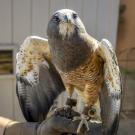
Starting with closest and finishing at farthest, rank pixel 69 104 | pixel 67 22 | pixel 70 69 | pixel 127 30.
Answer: pixel 67 22 → pixel 70 69 → pixel 69 104 → pixel 127 30

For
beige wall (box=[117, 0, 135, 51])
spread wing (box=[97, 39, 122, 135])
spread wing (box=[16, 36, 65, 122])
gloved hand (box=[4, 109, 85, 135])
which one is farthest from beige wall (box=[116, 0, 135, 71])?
spread wing (box=[97, 39, 122, 135])

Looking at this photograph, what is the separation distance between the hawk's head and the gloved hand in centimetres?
34

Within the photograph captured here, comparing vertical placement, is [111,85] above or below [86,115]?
above

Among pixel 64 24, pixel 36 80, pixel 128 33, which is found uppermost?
pixel 64 24

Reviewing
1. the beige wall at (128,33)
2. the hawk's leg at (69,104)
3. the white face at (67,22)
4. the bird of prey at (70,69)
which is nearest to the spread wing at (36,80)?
the bird of prey at (70,69)

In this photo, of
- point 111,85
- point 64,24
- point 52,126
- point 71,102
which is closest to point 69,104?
point 71,102

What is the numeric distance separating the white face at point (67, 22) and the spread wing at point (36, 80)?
0.21 metres

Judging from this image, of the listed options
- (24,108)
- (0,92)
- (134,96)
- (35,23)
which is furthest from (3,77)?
(134,96)

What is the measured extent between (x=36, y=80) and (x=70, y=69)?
0.21 metres

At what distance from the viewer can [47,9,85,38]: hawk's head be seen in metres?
1.24

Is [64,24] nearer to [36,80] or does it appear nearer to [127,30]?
[36,80]

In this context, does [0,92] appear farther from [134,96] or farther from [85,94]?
[134,96]

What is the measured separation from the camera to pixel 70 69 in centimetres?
142

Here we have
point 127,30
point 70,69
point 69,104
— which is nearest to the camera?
point 70,69
